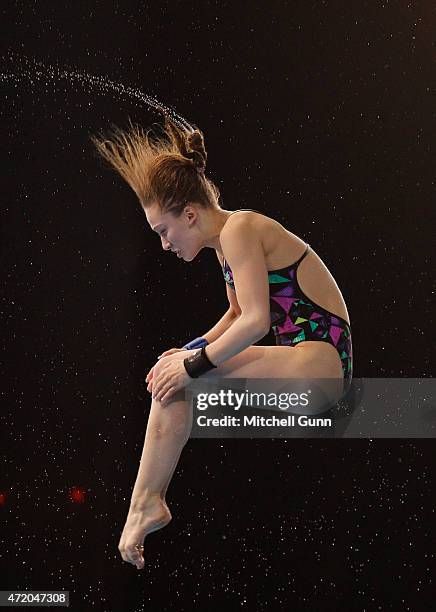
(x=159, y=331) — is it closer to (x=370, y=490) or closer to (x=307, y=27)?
(x=370, y=490)

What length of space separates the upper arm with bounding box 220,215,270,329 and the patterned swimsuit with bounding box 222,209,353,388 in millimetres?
73

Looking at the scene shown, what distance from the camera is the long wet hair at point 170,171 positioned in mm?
1994

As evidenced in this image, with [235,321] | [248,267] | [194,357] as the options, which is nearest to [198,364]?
[194,357]

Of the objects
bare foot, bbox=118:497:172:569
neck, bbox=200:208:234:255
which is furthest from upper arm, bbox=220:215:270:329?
bare foot, bbox=118:497:172:569

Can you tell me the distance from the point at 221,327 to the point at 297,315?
0.22 m

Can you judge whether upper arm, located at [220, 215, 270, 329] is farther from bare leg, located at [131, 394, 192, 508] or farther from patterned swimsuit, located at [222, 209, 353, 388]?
bare leg, located at [131, 394, 192, 508]

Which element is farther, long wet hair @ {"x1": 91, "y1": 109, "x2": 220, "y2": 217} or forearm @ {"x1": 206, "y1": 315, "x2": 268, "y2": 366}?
long wet hair @ {"x1": 91, "y1": 109, "x2": 220, "y2": 217}

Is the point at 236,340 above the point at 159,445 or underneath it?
above

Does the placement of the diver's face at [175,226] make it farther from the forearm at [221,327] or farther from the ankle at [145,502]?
the ankle at [145,502]

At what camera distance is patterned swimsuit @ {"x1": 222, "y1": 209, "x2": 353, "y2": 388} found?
1.94 meters

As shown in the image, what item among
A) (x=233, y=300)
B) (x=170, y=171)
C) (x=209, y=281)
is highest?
(x=170, y=171)

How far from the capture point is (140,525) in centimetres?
192

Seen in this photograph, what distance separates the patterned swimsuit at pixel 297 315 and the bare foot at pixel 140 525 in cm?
46

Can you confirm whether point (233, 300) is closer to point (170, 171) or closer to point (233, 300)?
point (233, 300)
